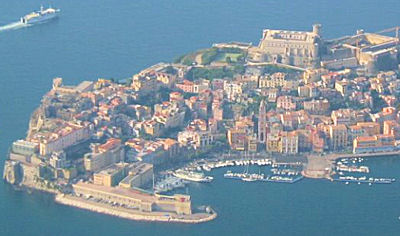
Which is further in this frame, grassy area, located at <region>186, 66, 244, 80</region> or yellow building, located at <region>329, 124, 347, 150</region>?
grassy area, located at <region>186, 66, 244, 80</region>

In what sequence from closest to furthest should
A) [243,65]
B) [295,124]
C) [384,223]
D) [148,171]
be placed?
[384,223] < [148,171] < [295,124] < [243,65]

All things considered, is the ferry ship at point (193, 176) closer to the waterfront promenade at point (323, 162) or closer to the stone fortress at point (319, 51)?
the waterfront promenade at point (323, 162)

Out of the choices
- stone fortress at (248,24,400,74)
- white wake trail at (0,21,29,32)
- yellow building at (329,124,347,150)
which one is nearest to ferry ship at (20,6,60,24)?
white wake trail at (0,21,29,32)

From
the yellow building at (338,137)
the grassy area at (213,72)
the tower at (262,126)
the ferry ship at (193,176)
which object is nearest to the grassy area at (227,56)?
the grassy area at (213,72)

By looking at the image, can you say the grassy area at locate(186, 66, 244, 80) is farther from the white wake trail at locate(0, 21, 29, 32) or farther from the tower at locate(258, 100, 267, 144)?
the white wake trail at locate(0, 21, 29, 32)

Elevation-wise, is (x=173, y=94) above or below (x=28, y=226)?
above

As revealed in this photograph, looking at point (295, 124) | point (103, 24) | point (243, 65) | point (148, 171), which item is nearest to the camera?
point (148, 171)

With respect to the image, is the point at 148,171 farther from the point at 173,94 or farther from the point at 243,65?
the point at 243,65

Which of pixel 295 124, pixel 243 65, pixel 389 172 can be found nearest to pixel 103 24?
pixel 243 65
